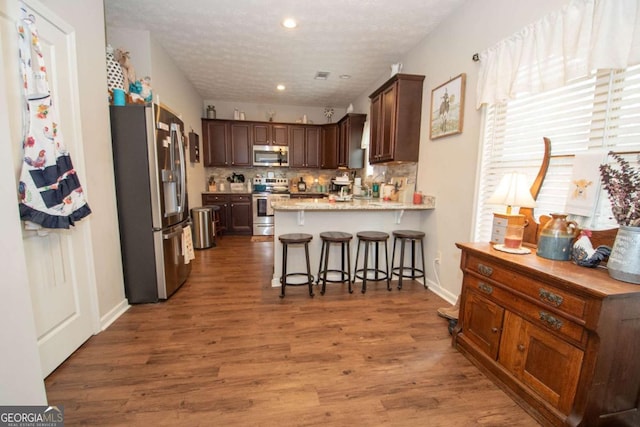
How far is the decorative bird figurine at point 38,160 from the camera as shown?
153 cm

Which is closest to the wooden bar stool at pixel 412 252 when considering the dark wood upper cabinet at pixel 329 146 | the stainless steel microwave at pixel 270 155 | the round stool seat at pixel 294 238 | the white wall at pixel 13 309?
the round stool seat at pixel 294 238

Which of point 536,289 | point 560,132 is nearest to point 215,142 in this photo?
point 560,132

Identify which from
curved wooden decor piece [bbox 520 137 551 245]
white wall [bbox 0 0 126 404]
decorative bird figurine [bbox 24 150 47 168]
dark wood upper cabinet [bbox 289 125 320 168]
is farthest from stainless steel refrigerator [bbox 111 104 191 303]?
dark wood upper cabinet [bbox 289 125 320 168]

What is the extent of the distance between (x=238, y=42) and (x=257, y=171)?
3.32 meters

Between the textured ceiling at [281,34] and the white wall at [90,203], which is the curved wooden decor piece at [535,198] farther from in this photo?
the white wall at [90,203]

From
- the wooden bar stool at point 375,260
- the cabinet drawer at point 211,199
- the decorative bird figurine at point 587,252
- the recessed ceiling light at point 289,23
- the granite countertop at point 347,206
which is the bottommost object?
the wooden bar stool at point 375,260

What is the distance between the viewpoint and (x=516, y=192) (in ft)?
5.86

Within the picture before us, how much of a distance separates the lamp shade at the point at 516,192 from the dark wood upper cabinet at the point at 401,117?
162 cm

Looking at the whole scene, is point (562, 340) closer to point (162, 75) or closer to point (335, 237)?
point (335, 237)

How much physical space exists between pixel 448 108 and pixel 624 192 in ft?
5.79

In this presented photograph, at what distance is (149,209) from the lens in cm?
256

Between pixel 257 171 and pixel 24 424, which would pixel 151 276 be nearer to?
pixel 24 424

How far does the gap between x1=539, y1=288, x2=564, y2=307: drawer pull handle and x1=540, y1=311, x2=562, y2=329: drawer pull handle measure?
7cm

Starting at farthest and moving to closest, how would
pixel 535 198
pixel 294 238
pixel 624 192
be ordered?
pixel 294 238 < pixel 535 198 < pixel 624 192
